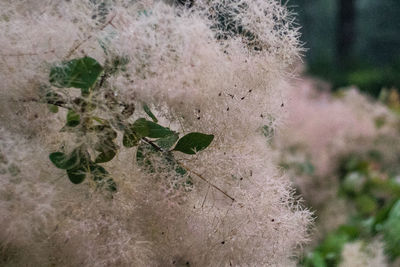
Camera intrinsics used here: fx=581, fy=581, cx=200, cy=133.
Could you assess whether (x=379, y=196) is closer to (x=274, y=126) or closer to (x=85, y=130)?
(x=274, y=126)

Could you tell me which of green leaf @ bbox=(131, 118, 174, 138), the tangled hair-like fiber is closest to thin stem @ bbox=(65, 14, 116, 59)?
the tangled hair-like fiber

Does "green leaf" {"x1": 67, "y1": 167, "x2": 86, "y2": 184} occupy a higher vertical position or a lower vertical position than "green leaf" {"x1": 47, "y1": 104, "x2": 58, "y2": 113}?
lower

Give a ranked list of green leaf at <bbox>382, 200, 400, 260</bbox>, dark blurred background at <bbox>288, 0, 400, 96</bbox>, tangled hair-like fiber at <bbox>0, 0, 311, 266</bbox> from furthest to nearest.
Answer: dark blurred background at <bbox>288, 0, 400, 96</bbox>, green leaf at <bbox>382, 200, 400, 260</bbox>, tangled hair-like fiber at <bbox>0, 0, 311, 266</bbox>

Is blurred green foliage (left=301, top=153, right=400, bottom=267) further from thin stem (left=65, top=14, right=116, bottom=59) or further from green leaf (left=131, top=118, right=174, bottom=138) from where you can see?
thin stem (left=65, top=14, right=116, bottom=59)

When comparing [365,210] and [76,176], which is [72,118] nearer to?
[76,176]

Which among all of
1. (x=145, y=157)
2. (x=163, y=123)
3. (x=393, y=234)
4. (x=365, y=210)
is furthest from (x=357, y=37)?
(x=145, y=157)

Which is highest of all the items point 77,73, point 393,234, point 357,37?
point 77,73

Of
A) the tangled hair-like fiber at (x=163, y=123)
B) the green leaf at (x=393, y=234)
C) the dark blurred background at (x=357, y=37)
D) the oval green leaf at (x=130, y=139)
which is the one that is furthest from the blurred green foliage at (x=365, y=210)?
the dark blurred background at (x=357, y=37)
